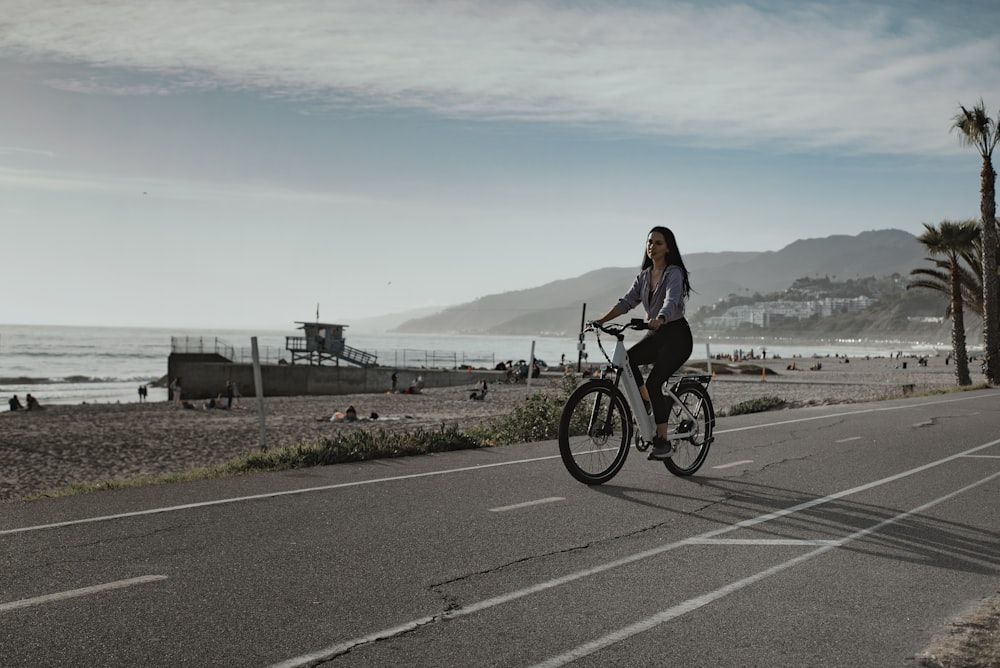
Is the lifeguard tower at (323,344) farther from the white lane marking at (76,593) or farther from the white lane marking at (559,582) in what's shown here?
the white lane marking at (76,593)

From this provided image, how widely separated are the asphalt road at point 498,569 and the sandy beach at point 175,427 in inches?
341

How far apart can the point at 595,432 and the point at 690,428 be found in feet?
4.25

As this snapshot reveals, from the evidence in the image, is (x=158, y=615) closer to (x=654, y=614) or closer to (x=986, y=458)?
(x=654, y=614)

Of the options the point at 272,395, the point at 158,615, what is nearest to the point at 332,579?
the point at 158,615

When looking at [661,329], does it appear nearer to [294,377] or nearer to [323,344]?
[294,377]

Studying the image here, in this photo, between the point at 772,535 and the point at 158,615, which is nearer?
the point at 158,615

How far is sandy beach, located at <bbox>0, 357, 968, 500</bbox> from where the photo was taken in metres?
19.9

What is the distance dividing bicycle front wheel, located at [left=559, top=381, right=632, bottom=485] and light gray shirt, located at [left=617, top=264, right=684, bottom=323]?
0.87m

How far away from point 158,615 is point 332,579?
100cm

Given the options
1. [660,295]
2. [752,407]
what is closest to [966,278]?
[752,407]

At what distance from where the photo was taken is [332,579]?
5.06m

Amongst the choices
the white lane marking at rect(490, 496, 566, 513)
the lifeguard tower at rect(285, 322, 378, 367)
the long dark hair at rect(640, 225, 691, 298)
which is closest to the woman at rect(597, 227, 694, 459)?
the long dark hair at rect(640, 225, 691, 298)

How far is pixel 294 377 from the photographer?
60344 millimetres

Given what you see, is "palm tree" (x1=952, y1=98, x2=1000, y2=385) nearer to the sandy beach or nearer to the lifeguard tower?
the sandy beach
